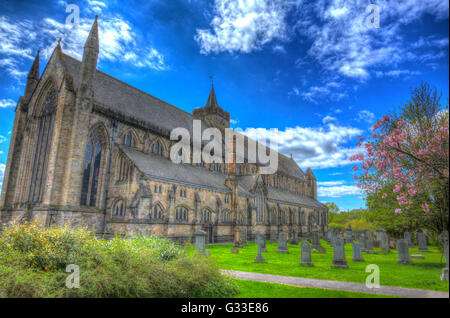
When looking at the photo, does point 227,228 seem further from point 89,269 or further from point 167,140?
point 89,269

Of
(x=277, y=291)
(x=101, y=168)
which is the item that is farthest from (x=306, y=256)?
(x=101, y=168)

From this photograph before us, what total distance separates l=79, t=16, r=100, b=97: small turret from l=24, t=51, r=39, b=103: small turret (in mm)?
8708

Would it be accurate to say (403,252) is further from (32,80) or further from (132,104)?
(32,80)

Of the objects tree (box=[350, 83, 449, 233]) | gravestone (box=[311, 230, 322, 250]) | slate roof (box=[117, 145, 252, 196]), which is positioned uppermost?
slate roof (box=[117, 145, 252, 196])

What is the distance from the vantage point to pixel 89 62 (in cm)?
2523

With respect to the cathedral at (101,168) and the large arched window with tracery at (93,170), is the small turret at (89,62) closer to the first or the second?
the cathedral at (101,168)

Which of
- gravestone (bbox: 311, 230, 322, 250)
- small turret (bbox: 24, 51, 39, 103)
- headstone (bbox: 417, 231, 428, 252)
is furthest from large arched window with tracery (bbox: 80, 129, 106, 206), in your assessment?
headstone (bbox: 417, 231, 428, 252)

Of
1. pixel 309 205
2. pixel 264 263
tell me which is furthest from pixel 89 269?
pixel 309 205

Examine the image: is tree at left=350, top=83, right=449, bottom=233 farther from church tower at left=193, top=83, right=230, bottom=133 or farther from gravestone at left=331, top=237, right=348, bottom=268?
church tower at left=193, top=83, right=230, bottom=133

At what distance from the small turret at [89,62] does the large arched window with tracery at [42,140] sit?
14.0 ft

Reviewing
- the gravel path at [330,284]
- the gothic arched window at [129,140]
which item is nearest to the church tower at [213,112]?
the gothic arched window at [129,140]

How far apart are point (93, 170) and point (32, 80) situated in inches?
536

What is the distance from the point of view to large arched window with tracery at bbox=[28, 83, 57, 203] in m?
25.4

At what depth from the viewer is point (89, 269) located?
26.1ft
